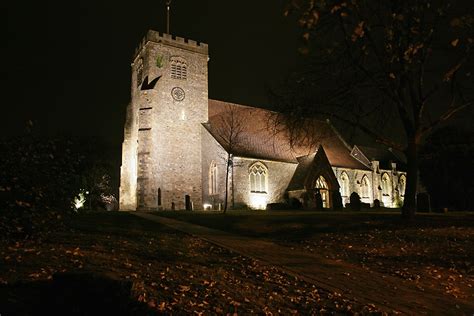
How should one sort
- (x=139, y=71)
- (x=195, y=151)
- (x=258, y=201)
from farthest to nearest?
(x=139, y=71)
(x=195, y=151)
(x=258, y=201)

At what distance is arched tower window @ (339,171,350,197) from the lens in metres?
44.3

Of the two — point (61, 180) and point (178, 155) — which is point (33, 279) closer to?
point (61, 180)

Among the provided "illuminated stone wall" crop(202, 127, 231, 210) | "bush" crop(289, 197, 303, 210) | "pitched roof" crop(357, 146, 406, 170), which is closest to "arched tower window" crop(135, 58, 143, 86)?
"illuminated stone wall" crop(202, 127, 231, 210)

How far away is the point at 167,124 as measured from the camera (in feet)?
126

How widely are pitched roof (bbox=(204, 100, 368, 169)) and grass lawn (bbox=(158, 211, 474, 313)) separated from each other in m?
17.7

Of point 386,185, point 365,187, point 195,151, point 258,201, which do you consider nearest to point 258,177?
point 258,201

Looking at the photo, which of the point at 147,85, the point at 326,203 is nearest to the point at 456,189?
the point at 326,203

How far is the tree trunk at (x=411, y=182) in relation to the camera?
17.7m

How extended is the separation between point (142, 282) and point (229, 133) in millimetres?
31342

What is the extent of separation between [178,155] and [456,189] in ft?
91.3

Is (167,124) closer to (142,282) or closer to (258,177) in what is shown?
(258,177)

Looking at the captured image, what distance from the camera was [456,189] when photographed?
43.3m

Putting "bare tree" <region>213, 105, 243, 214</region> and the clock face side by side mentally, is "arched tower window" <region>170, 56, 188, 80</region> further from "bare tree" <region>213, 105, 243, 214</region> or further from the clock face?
"bare tree" <region>213, 105, 243, 214</region>

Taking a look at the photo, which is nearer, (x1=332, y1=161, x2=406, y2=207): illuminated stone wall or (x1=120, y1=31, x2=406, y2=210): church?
(x1=120, y1=31, x2=406, y2=210): church
